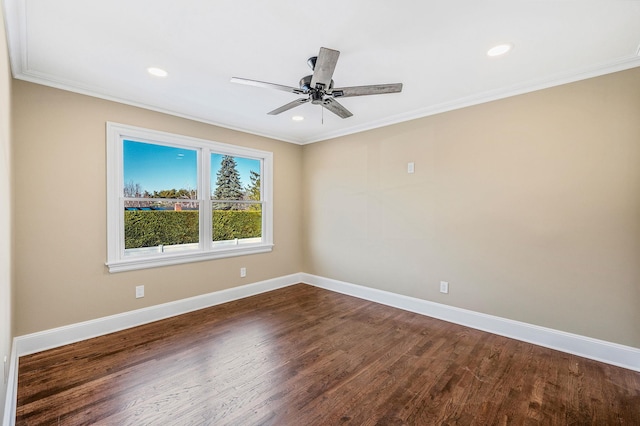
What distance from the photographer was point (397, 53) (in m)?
2.27

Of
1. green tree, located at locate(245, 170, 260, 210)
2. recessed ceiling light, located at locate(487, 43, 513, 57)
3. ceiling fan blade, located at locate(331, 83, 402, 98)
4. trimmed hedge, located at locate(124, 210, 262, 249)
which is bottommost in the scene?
trimmed hedge, located at locate(124, 210, 262, 249)

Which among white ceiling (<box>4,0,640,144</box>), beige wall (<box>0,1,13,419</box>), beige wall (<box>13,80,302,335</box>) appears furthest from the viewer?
beige wall (<box>13,80,302,335</box>)

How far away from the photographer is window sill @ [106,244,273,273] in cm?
315

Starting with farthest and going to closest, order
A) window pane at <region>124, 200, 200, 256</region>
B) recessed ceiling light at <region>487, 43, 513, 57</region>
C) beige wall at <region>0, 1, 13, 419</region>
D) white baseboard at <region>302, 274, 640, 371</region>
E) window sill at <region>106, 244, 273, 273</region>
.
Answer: window pane at <region>124, 200, 200, 256</region> < window sill at <region>106, 244, 273, 273</region> < white baseboard at <region>302, 274, 640, 371</region> < recessed ceiling light at <region>487, 43, 513, 57</region> < beige wall at <region>0, 1, 13, 419</region>

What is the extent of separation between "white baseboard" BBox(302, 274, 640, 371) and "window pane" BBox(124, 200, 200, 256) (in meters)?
2.58

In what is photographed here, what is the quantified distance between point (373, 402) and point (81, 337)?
293 cm

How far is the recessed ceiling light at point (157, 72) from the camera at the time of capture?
2529 mm

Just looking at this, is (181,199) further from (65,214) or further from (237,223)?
(65,214)

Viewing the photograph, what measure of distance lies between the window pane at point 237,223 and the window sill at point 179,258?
0.18 meters

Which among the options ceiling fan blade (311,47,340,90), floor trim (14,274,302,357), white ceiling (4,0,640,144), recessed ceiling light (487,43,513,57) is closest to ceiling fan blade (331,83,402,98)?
ceiling fan blade (311,47,340,90)

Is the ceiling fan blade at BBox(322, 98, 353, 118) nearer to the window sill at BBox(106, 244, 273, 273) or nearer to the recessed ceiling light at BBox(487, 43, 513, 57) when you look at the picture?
the recessed ceiling light at BBox(487, 43, 513, 57)

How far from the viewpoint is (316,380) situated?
2.25 metres

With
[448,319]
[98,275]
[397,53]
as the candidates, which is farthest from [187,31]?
[448,319]

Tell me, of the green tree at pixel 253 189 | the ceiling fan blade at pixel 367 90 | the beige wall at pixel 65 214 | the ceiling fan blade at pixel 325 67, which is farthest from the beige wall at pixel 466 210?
the ceiling fan blade at pixel 325 67
